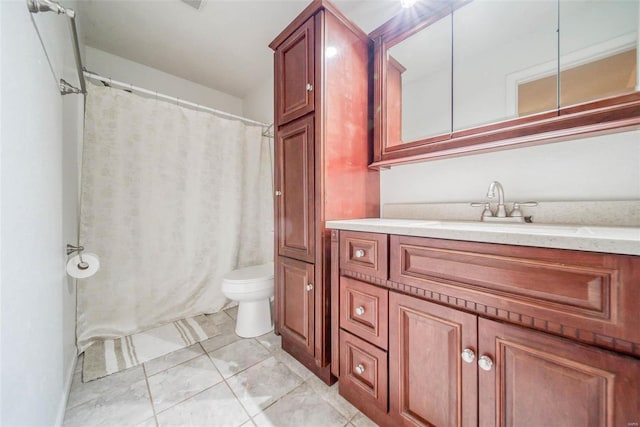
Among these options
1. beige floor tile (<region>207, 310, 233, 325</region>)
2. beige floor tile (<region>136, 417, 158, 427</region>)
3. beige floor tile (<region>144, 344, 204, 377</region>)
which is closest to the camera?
beige floor tile (<region>136, 417, 158, 427</region>)

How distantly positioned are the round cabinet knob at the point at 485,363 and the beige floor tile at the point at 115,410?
1.38 metres

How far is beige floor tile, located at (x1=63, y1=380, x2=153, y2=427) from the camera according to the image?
3.43 ft

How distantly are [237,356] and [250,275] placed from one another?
53cm

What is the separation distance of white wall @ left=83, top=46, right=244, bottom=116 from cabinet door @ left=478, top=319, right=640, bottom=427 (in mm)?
3111

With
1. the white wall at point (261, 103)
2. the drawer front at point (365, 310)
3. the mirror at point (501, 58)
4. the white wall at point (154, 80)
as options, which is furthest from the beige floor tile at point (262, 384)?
the white wall at point (154, 80)

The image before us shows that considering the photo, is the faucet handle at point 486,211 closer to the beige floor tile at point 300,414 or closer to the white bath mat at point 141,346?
the beige floor tile at point 300,414

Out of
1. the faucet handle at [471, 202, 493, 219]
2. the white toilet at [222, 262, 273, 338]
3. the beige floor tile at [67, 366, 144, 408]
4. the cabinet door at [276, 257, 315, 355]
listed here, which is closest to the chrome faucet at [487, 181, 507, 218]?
the faucet handle at [471, 202, 493, 219]

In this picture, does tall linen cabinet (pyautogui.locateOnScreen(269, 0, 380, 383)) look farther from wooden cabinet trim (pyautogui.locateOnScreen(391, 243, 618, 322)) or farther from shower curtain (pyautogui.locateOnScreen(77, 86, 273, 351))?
shower curtain (pyautogui.locateOnScreen(77, 86, 273, 351))

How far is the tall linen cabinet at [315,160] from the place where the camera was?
121 cm

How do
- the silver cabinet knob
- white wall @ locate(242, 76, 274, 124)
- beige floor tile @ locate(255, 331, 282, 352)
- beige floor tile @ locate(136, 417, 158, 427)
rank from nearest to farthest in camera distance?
the silver cabinet knob
beige floor tile @ locate(136, 417, 158, 427)
beige floor tile @ locate(255, 331, 282, 352)
white wall @ locate(242, 76, 274, 124)

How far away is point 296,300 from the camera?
138cm

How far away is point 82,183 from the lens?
5.30ft

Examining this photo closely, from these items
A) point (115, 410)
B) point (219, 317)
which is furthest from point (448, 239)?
point (219, 317)

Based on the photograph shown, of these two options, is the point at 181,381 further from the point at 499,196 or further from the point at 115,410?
the point at 499,196
